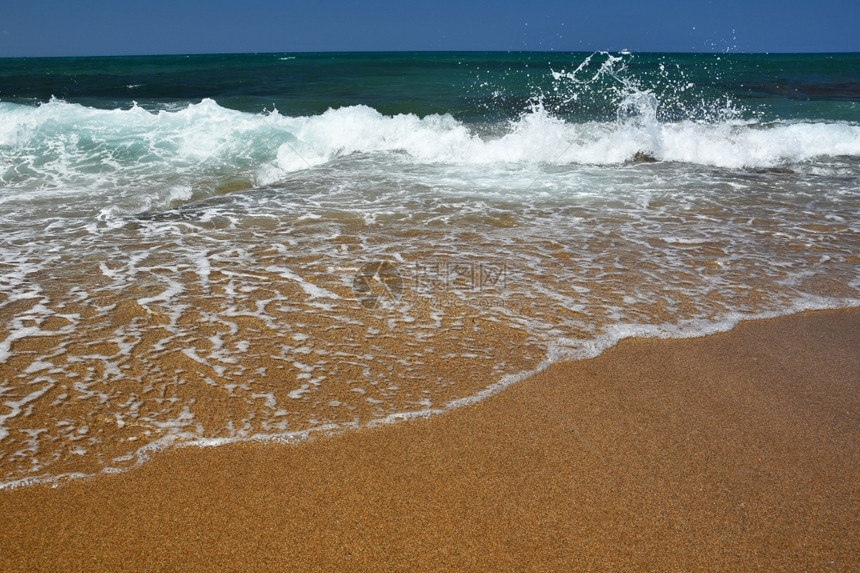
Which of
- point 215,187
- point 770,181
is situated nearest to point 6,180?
point 215,187

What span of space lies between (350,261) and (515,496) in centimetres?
312

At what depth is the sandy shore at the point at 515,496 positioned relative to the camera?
219 centimetres

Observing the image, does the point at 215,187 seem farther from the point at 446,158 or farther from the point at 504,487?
the point at 504,487

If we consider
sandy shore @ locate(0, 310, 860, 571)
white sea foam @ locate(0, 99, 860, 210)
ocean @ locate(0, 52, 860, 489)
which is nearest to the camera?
sandy shore @ locate(0, 310, 860, 571)

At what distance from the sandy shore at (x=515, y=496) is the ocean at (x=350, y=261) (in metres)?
0.22

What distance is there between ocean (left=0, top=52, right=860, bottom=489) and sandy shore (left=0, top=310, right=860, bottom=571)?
223 millimetres

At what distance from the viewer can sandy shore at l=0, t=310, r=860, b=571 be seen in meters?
2.19

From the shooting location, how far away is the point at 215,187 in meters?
8.46

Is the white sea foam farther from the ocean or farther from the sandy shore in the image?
the sandy shore

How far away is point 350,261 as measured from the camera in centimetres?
527
